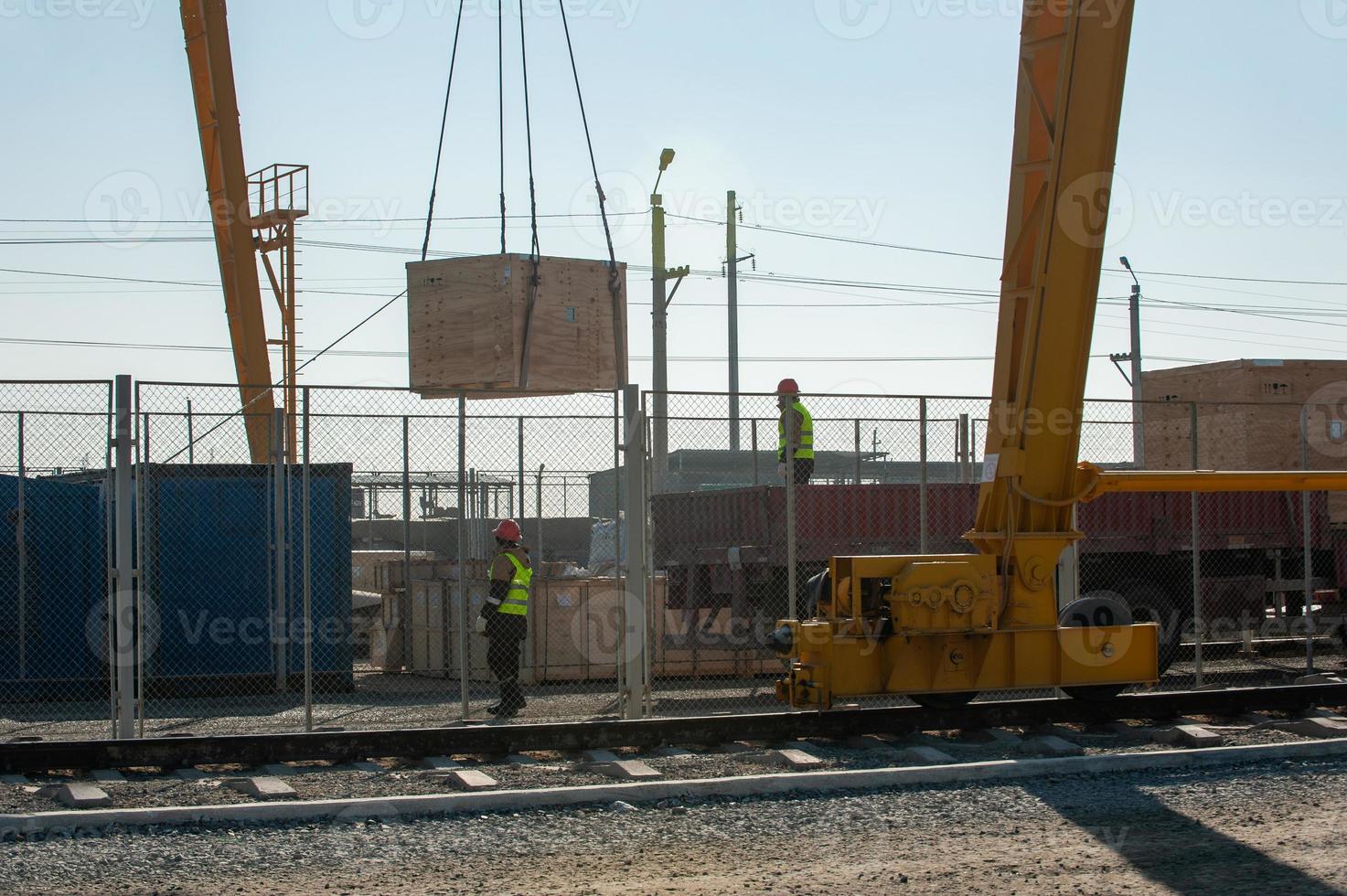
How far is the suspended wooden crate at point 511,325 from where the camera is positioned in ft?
43.6

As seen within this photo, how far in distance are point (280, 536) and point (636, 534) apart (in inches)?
168

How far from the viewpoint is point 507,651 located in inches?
492

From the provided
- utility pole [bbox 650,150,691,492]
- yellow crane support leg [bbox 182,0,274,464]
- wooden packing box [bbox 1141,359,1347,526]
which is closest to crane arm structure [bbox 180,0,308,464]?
yellow crane support leg [bbox 182,0,274,464]

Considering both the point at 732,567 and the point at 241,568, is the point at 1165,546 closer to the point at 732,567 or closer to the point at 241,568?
the point at 732,567

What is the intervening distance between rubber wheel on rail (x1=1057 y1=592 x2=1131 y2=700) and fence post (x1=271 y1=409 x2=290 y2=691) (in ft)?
23.9

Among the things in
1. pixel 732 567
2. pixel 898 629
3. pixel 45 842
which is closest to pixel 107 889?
pixel 45 842

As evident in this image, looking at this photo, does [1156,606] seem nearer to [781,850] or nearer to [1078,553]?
[1078,553]

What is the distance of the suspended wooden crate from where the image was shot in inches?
523

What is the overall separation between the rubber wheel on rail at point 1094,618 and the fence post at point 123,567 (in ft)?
24.2

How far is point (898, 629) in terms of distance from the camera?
10.6m

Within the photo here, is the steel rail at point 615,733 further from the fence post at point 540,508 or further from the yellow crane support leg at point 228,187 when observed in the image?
the yellow crane support leg at point 228,187

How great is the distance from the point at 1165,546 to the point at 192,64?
15687 millimetres

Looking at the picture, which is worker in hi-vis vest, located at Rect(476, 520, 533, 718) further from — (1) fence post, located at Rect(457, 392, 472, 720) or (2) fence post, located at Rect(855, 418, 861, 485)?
(2) fence post, located at Rect(855, 418, 861, 485)

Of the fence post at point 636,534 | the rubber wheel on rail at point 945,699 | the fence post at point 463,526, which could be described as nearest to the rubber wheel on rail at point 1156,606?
the rubber wheel on rail at point 945,699
